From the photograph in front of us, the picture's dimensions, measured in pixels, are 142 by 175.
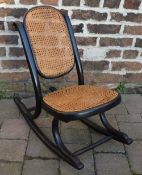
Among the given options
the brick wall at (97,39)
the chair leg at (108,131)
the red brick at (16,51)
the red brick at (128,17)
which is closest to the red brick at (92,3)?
the brick wall at (97,39)

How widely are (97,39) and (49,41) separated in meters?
0.62

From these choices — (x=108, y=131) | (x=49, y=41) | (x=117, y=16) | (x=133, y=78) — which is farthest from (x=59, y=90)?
(x=133, y=78)

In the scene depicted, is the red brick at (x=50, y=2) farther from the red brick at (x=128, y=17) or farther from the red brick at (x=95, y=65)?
the red brick at (x=95, y=65)

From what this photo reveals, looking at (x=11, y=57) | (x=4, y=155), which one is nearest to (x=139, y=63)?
(x=11, y=57)

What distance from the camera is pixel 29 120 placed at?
2.39 metres

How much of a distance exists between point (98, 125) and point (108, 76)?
716mm

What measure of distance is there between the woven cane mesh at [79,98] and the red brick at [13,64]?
73 centimetres

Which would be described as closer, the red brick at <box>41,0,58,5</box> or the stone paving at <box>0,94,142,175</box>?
the stone paving at <box>0,94,142,175</box>

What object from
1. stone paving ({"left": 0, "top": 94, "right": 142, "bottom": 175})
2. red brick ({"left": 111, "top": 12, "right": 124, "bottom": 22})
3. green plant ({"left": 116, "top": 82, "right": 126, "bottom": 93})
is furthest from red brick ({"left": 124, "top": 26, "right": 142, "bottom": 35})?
stone paving ({"left": 0, "top": 94, "right": 142, "bottom": 175})

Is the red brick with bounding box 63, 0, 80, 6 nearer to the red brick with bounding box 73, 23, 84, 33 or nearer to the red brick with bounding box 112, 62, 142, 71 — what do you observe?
the red brick with bounding box 73, 23, 84, 33

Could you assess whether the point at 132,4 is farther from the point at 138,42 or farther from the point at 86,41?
the point at 86,41

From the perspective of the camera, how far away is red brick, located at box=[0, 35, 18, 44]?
2610 mm

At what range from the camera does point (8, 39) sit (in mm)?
2621

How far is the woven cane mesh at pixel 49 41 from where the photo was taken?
220 centimetres
